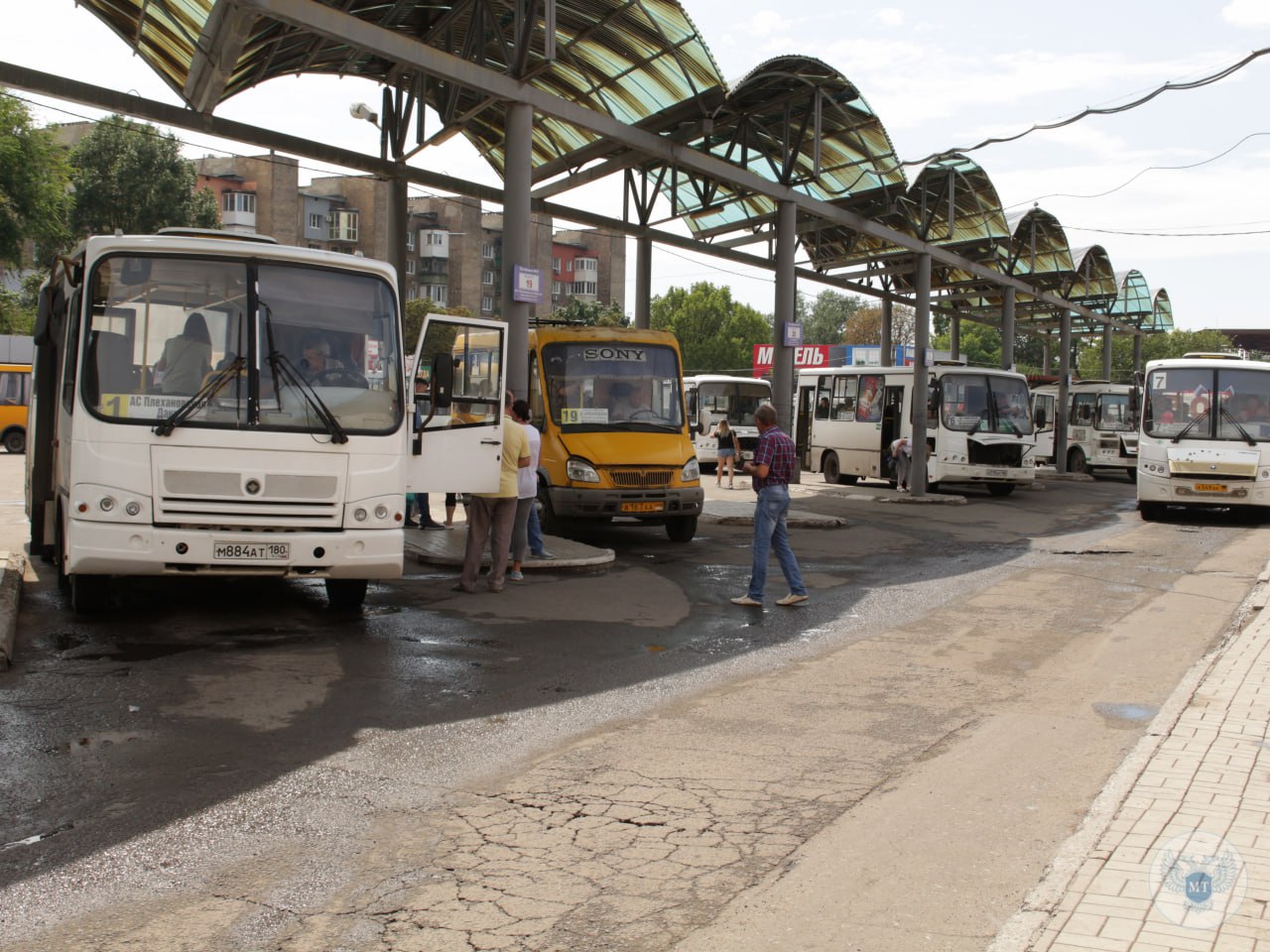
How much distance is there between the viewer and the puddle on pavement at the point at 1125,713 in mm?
6949

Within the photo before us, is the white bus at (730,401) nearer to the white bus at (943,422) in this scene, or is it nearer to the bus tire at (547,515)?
the white bus at (943,422)

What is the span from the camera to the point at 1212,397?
69.0ft

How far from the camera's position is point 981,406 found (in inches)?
1059

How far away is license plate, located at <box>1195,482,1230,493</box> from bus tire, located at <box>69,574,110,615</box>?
1726 centimetres

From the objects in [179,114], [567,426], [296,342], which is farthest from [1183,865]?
[179,114]

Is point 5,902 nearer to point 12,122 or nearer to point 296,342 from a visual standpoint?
point 296,342

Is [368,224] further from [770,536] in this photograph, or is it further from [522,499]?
[770,536]

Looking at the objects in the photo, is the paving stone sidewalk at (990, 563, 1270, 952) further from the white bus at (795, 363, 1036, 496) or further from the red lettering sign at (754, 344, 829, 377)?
the red lettering sign at (754, 344, 829, 377)

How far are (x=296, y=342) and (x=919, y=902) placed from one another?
6331 mm

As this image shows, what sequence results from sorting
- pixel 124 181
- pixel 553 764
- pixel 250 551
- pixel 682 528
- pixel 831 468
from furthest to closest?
pixel 124 181 → pixel 831 468 → pixel 682 528 → pixel 250 551 → pixel 553 764

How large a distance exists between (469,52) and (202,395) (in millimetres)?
8502

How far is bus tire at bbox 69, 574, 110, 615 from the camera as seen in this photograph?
9109 millimetres

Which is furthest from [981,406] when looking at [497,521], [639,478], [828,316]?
[828,316]

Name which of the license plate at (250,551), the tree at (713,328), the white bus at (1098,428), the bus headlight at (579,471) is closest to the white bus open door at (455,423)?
the license plate at (250,551)
